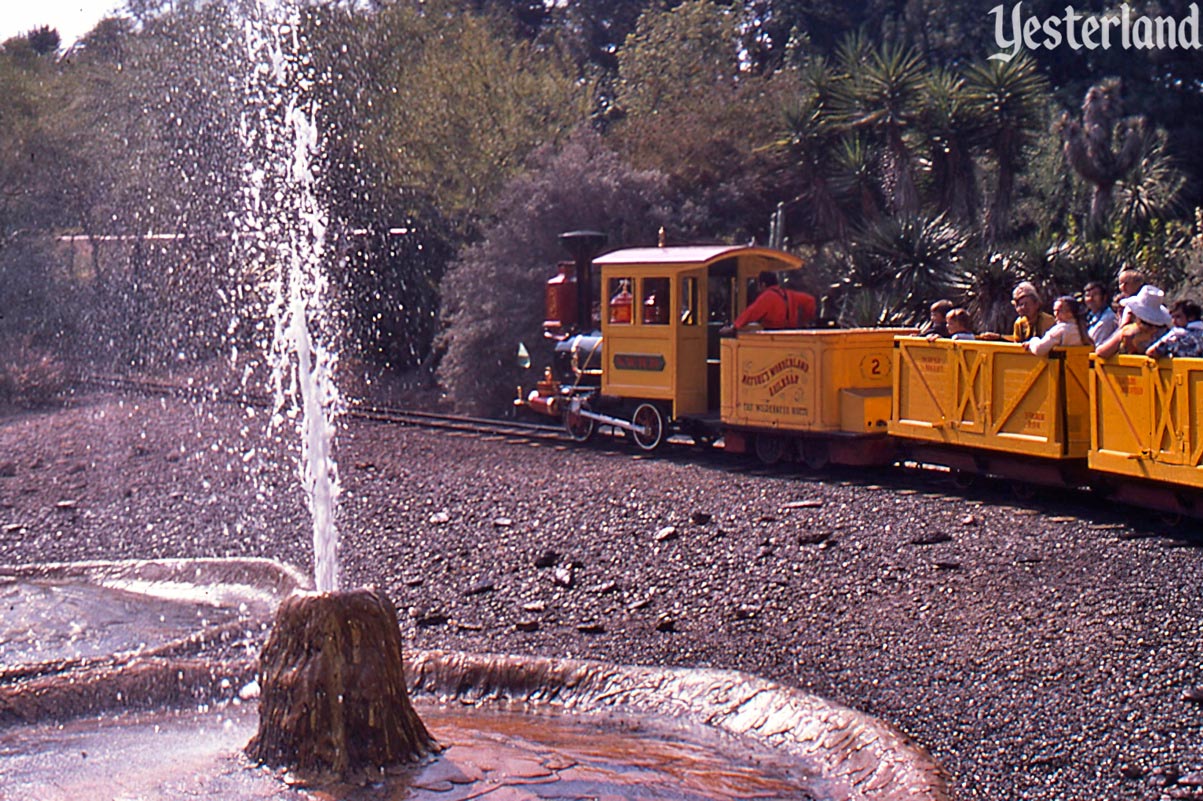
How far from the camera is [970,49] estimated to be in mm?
37781

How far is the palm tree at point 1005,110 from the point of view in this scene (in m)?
24.3

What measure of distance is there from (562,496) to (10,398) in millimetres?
16954

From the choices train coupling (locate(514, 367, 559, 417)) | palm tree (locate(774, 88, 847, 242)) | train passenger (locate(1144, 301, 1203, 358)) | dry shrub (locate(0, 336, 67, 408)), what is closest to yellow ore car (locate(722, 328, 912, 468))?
train coupling (locate(514, 367, 559, 417))

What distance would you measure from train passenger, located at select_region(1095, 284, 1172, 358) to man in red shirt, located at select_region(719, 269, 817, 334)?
16.1 feet

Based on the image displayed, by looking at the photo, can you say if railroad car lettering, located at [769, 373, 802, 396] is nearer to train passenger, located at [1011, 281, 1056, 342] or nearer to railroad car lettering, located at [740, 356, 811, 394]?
railroad car lettering, located at [740, 356, 811, 394]

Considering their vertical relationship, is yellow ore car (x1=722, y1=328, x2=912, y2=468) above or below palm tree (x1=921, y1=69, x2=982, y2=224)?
below

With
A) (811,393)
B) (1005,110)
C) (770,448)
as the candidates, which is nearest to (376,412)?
(770,448)

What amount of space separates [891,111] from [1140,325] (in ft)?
52.5

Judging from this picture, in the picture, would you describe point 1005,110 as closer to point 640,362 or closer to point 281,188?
point 640,362

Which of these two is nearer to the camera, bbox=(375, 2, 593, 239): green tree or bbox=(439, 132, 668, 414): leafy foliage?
bbox=(439, 132, 668, 414): leafy foliage

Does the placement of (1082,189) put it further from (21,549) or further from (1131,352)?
(21,549)

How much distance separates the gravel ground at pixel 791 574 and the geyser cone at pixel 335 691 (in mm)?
1960

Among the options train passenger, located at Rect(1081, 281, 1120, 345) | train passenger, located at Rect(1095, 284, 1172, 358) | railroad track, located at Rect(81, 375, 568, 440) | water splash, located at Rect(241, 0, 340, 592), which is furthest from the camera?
water splash, located at Rect(241, 0, 340, 592)

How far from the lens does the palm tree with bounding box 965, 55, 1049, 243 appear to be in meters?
24.3
